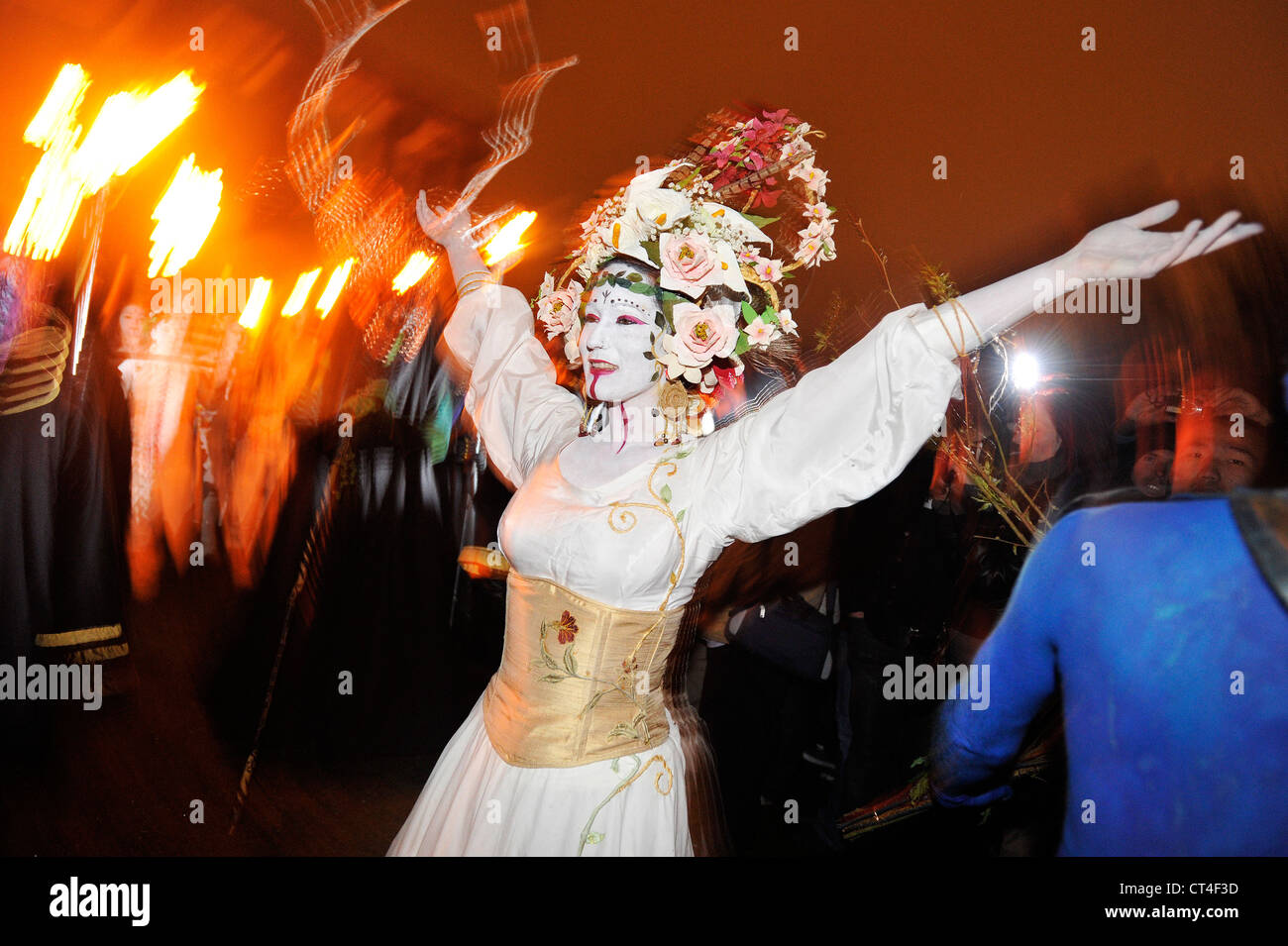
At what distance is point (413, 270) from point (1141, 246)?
214 cm

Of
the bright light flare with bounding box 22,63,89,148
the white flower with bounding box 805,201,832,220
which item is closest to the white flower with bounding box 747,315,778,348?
the white flower with bounding box 805,201,832,220

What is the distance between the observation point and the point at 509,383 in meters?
1.93

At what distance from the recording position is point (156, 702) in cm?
332

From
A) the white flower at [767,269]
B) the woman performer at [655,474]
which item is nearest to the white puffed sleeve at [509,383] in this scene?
the woman performer at [655,474]

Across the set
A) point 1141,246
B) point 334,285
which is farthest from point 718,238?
point 334,285

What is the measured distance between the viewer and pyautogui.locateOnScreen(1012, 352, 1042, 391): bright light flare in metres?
2.48

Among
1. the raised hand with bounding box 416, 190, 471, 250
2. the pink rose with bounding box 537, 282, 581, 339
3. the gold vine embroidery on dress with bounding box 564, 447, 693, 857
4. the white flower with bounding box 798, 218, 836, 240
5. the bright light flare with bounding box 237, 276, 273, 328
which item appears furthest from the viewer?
the bright light flare with bounding box 237, 276, 273, 328

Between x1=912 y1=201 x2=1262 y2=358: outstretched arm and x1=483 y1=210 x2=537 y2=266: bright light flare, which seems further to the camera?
x1=483 y1=210 x2=537 y2=266: bright light flare

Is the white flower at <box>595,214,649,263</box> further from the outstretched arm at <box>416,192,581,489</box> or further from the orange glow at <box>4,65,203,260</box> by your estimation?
the orange glow at <box>4,65,203,260</box>

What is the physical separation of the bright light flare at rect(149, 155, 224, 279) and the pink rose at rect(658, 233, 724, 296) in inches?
113

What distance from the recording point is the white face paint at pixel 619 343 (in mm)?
1636

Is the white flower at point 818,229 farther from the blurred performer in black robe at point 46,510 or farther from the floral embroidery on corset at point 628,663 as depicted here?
the blurred performer in black robe at point 46,510

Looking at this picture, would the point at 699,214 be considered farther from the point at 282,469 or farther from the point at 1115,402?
the point at 282,469
